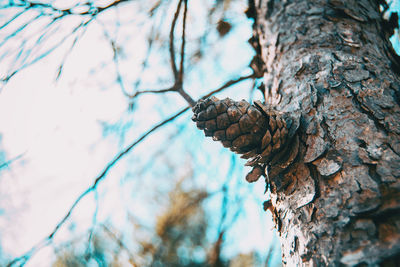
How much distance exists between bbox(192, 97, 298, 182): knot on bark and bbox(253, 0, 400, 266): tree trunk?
0.11ft

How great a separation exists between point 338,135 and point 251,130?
20cm

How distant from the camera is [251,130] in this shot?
0.62 metres

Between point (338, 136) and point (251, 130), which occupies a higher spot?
point (251, 130)

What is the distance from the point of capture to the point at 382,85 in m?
0.70

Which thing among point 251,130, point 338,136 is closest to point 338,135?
point 338,136

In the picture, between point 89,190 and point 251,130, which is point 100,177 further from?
point 251,130

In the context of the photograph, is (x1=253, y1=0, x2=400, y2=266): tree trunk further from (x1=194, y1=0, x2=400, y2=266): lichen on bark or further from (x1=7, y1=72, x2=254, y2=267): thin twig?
(x1=7, y1=72, x2=254, y2=267): thin twig

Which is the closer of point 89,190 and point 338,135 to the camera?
point 338,135

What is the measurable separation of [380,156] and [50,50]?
1.08 metres

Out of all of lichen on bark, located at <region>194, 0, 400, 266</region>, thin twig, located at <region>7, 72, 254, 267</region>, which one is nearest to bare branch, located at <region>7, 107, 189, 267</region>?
thin twig, located at <region>7, 72, 254, 267</region>

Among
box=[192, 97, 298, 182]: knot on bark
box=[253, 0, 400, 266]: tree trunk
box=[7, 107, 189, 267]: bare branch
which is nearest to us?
box=[253, 0, 400, 266]: tree trunk

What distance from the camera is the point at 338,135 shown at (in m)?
0.62

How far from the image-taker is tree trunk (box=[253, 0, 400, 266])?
48 centimetres

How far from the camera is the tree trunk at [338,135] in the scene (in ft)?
1.59
